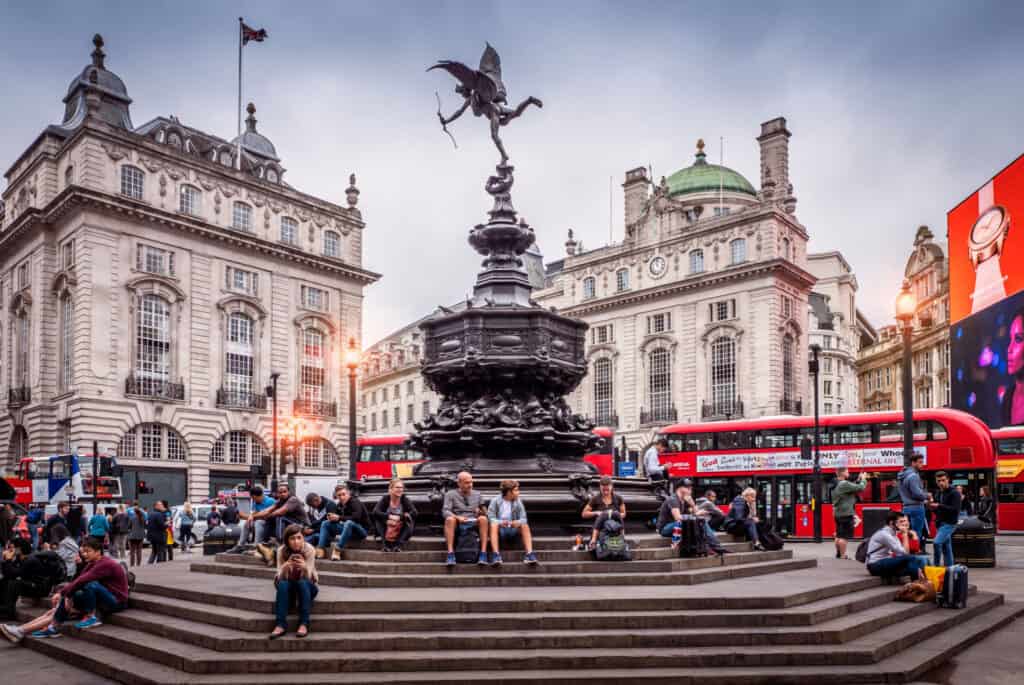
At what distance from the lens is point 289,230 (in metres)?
52.0

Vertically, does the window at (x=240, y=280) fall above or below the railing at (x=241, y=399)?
above

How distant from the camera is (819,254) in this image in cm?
9000

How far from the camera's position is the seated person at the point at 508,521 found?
34.8 ft

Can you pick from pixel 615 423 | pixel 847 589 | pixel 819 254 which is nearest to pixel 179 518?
pixel 847 589

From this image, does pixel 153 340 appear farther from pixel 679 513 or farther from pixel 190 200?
pixel 679 513

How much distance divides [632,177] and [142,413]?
3746 cm

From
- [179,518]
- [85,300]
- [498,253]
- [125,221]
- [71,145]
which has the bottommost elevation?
[179,518]

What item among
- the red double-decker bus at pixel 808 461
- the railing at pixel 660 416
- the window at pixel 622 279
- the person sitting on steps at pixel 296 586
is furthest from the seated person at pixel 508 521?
the window at pixel 622 279

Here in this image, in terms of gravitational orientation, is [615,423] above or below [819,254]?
below

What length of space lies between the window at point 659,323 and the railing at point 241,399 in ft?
82.6

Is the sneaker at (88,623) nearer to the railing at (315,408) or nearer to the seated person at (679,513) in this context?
Answer: the seated person at (679,513)

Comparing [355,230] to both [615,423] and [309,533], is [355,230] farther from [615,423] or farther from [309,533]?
[309,533]

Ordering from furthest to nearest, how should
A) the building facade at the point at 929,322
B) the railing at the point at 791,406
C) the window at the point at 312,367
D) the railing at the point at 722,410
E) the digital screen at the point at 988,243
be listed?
the building facade at the point at 929,322, the railing at the point at 722,410, the railing at the point at 791,406, the window at the point at 312,367, the digital screen at the point at 988,243

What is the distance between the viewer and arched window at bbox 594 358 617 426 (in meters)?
60.8
